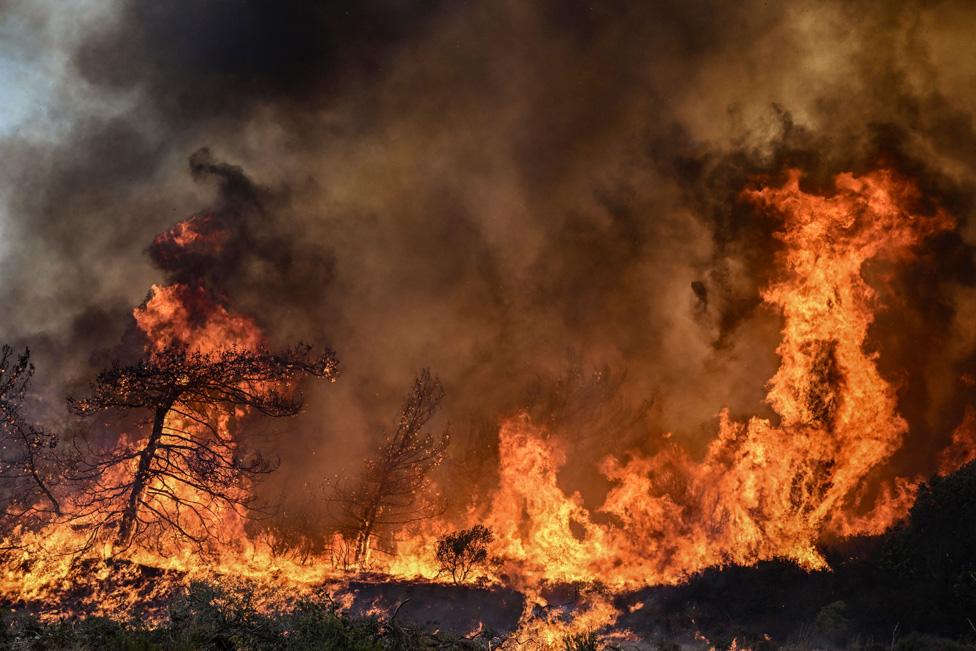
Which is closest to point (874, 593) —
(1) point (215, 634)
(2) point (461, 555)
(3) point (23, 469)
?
(2) point (461, 555)

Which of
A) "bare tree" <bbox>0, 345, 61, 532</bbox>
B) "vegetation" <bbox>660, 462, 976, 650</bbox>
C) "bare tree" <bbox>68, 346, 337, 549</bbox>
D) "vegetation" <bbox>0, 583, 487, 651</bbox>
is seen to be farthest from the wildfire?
→ "vegetation" <bbox>0, 583, 487, 651</bbox>

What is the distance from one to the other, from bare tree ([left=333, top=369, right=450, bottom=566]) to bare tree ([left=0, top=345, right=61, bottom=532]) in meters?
8.68

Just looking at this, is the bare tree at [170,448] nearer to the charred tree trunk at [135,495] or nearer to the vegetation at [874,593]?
the charred tree trunk at [135,495]

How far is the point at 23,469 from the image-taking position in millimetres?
17953

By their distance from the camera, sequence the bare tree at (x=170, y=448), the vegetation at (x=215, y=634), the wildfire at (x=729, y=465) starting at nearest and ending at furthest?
the vegetation at (x=215, y=634), the bare tree at (x=170, y=448), the wildfire at (x=729, y=465)

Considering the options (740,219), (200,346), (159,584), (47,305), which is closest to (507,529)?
(159,584)

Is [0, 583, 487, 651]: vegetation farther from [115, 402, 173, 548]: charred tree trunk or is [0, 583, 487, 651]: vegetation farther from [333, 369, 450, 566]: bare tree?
[333, 369, 450, 566]: bare tree

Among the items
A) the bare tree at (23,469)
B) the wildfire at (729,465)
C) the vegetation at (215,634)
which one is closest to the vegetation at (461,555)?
the wildfire at (729,465)

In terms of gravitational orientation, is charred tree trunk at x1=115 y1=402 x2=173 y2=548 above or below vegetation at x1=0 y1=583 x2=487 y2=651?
above

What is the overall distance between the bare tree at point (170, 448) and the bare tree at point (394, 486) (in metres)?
3.74

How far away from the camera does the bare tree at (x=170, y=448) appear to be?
56.5ft

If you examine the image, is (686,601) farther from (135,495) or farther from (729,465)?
(135,495)

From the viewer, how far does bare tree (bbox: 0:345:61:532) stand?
16.1m

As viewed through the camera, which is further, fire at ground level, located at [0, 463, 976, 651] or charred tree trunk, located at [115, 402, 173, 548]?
charred tree trunk, located at [115, 402, 173, 548]
